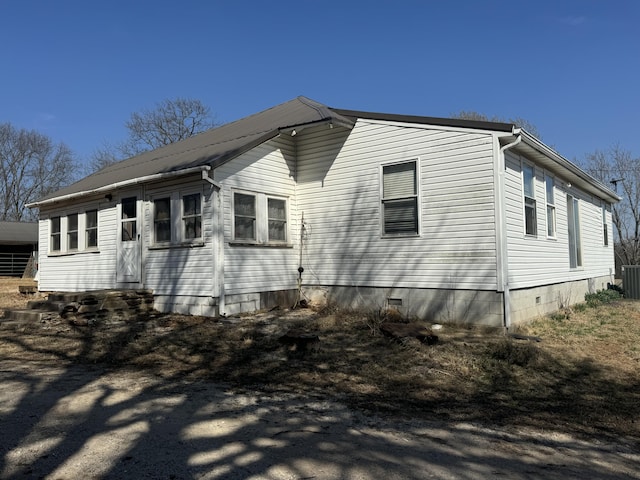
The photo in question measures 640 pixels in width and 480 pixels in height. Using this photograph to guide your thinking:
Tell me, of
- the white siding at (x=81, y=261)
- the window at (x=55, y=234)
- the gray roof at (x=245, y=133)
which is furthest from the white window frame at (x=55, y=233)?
the gray roof at (x=245, y=133)

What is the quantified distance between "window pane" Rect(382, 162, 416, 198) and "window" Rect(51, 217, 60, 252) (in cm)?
972

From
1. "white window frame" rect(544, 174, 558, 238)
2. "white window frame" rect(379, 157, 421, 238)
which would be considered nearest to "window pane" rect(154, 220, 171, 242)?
"white window frame" rect(379, 157, 421, 238)

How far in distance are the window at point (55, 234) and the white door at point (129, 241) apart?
11.1 feet

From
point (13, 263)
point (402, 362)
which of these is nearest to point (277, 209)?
point (402, 362)

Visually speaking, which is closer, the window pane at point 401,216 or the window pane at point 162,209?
the window pane at point 401,216

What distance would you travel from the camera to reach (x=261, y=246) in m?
11.1

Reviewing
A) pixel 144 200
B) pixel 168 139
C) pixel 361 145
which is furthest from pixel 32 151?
pixel 361 145

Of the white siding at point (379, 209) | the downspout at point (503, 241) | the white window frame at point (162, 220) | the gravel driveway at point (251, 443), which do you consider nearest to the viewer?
the gravel driveway at point (251, 443)

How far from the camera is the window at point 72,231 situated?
45.3 feet

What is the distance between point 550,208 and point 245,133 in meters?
7.73

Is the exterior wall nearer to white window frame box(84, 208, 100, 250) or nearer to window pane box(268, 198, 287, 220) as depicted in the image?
window pane box(268, 198, 287, 220)

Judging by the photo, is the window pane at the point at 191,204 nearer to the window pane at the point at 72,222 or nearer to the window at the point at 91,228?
the window at the point at 91,228

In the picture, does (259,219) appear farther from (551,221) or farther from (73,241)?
(551,221)

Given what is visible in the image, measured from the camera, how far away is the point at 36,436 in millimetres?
4176
